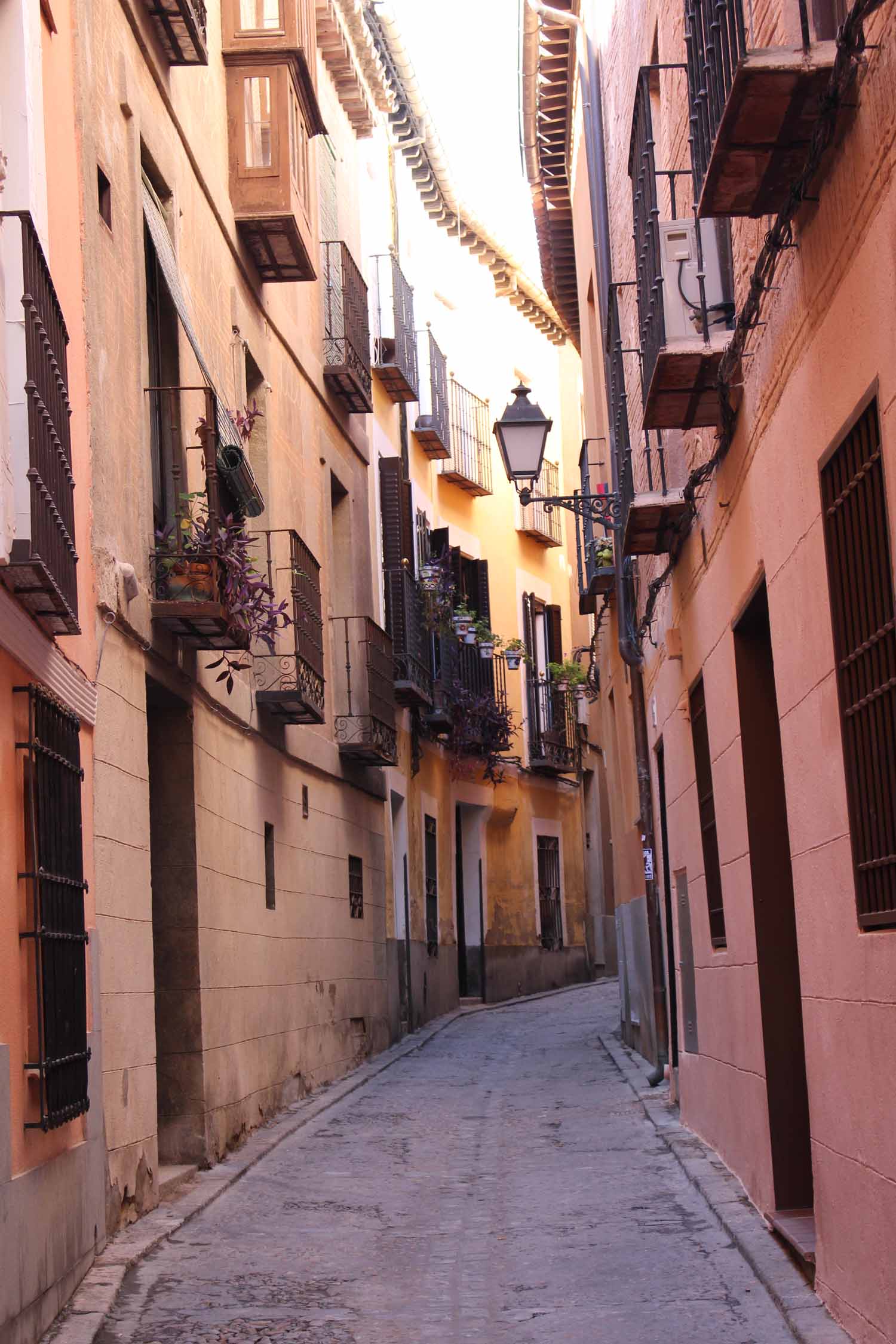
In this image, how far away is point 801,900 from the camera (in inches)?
241

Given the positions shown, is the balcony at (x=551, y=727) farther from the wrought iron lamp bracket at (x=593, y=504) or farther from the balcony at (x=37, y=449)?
the balcony at (x=37, y=449)

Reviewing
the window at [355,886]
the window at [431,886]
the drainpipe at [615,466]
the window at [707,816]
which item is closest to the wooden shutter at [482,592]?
the window at [431,886]

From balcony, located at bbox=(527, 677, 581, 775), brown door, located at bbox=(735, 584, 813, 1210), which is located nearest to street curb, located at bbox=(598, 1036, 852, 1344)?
brown door, located at bbox=(735, 584, 813, 1210)

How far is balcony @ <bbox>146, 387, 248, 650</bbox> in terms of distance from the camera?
30.8 feet

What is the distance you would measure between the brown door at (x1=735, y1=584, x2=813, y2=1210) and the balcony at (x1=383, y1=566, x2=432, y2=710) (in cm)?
1090

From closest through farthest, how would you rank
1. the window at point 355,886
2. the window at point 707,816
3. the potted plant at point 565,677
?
the window at point 707,816 < the window at point 355,886 < the potted plant at point 565,677

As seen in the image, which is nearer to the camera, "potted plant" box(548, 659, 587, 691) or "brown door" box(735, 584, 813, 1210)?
"brown door" box(735, 584, 813, 1210)

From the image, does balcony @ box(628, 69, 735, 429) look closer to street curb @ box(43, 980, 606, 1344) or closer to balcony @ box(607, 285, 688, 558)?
balcony @ box(607, 285, 688, 558)

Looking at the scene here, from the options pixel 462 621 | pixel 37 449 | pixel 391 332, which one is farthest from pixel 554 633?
pixel 37 449

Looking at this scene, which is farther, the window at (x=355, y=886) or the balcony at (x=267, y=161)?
the window at (x=355, y=886)

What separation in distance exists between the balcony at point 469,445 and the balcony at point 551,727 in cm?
324

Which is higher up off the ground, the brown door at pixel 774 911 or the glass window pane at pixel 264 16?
the glass window pane at pixel 264 16

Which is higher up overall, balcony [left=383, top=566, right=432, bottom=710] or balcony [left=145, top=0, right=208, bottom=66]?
balcony [left=145, top=0, right=208, bottom=66]

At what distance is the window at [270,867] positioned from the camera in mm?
12719
